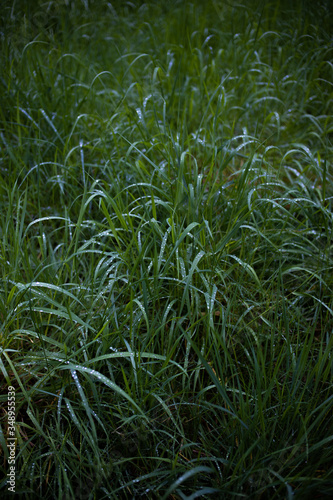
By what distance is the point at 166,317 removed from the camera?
1.29m

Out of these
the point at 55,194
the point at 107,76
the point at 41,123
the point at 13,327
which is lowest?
the point at 13,327

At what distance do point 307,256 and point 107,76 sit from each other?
1.76 metres

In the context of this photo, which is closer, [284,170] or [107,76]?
[284,170]

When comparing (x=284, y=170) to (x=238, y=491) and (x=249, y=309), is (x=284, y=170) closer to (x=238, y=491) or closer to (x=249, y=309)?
(x=249, y=309)

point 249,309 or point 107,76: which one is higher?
point 107,76

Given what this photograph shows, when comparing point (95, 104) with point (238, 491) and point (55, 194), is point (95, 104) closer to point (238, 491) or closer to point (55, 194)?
point (55, 194)

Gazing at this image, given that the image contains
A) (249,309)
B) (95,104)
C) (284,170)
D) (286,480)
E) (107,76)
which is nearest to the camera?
(286,480)

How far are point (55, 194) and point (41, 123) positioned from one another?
1.62 ft

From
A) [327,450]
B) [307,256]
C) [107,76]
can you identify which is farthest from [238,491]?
[107,76]

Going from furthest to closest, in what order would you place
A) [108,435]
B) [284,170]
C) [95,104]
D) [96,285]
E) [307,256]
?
[95,104] < [284,170] < [307,256] < [96,285] < [108,435]

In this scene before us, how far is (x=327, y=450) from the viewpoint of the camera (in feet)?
3.19

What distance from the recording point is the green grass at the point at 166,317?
3.26 ft

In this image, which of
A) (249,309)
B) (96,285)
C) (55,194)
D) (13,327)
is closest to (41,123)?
(55,194)

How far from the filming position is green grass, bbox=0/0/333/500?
994mm
